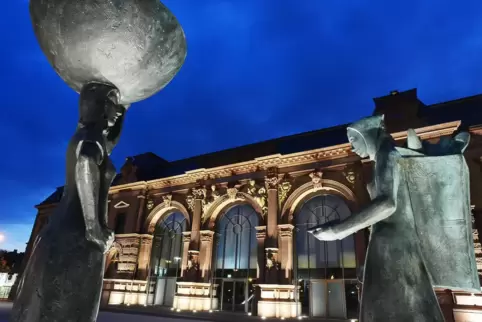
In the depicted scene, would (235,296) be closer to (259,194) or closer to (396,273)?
(259,194)

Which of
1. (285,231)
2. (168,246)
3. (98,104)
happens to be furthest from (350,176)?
(98,104)

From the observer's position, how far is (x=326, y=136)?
62.7 feet

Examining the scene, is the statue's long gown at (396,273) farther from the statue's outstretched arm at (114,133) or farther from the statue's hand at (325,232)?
the statue's outstretched arm at (114,133)

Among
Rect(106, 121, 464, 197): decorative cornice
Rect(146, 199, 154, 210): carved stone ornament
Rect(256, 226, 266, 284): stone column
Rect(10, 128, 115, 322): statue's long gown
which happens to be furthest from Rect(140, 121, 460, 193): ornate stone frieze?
Rect(10, 128, 115, 322): statue's long gown

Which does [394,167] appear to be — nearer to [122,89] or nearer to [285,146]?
[122,89]

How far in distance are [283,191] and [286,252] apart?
3137 millimetres

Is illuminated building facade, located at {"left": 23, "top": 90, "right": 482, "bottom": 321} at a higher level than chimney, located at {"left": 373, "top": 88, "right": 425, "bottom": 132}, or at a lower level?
lower

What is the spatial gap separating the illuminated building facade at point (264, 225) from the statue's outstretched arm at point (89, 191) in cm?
1326

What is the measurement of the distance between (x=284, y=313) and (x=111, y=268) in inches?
495

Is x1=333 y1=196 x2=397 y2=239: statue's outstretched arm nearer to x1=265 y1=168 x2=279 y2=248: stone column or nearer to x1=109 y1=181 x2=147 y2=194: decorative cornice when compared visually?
x1=265 y1=168 x2=279 y2=248: stone column

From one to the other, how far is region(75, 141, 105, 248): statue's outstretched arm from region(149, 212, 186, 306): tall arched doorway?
1900cm

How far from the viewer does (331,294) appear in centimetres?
1507

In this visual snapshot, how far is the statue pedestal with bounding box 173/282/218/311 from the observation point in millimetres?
17234

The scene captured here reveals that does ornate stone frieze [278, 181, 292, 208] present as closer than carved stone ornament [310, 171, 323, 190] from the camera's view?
No
